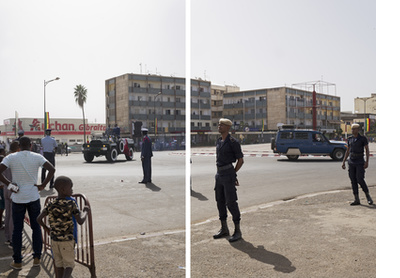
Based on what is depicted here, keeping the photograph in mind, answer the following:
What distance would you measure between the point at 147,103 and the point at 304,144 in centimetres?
4133

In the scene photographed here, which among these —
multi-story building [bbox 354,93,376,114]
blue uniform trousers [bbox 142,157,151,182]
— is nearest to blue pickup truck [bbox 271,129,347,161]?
multi-story building [bbox 354,93,376,114]

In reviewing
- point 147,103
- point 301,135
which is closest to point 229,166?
point 301,135

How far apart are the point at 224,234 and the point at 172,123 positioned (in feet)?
179

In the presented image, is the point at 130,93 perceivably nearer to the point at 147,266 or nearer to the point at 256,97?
the point at 256,97

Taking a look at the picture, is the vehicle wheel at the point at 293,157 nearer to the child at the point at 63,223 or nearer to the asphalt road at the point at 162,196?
the asphalt road at the point at 162,196

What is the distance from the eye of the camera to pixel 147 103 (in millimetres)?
57062

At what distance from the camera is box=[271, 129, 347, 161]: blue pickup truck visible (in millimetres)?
17938

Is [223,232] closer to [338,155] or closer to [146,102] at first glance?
[338,155]

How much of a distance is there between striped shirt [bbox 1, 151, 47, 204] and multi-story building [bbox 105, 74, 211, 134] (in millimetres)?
50939

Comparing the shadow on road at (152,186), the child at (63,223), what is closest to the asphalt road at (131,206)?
the shadow on road at (152,186)

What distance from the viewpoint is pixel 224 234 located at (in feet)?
14.6

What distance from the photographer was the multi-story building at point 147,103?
55.6 metres

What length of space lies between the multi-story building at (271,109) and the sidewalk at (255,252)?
5672cm
